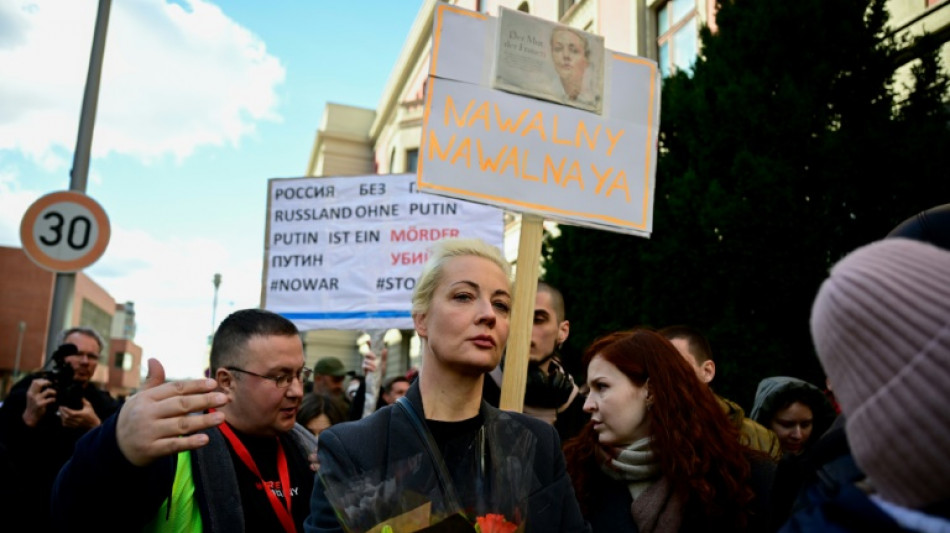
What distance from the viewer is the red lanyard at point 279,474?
2426mm

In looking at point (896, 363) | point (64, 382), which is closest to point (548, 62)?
point (896, 363)

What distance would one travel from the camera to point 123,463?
1604 millimetres

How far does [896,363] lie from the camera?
36.5 inches

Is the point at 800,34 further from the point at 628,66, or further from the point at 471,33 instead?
the point at 471,33

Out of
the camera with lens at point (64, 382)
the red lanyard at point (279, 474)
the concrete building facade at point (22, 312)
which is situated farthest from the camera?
the concrete building facade at point (22, 312)

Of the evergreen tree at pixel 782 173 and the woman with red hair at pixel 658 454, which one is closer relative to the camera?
the woman with red hair at pixel 658 454

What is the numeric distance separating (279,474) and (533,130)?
1880mm

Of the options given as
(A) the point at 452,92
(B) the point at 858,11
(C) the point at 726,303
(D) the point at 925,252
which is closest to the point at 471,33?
(A) the point at 452,92

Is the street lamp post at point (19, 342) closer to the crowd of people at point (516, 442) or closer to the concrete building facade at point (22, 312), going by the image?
the concrete building facade at point (22, 312)

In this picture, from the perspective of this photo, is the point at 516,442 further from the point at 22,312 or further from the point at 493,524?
the point at 22,312

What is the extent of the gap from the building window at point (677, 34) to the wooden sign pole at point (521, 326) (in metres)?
9.62

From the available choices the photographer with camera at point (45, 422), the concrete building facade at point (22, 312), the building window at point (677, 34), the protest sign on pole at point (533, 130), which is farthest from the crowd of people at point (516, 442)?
the concrete building facade at point (22, 312)

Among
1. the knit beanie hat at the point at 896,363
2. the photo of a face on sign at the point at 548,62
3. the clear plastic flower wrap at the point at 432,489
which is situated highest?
the photo of a face on sign at the point at 548,62

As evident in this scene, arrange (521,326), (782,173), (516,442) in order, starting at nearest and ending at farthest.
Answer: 1. (516,442)
2. (521,326)
3. (782,173)
